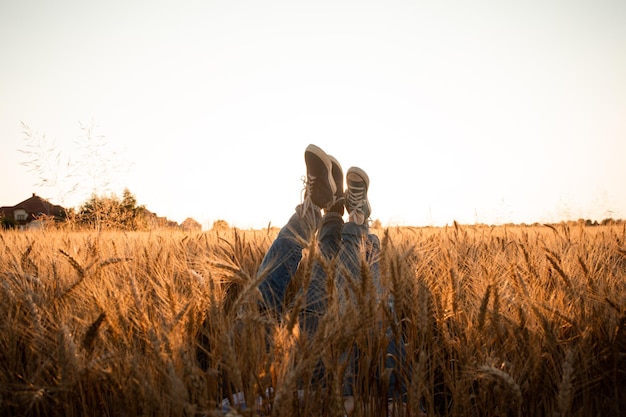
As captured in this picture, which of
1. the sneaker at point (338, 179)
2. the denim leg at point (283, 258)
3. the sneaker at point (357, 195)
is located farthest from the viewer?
the sneaker at point (338, 179)

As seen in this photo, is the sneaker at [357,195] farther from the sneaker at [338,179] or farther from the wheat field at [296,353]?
the wheat field at [296,353]

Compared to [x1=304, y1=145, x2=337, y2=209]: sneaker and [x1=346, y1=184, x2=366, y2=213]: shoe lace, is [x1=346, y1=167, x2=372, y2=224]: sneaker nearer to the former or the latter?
[x1=346, y1=184, x2=366, y2=213]: shoe lace

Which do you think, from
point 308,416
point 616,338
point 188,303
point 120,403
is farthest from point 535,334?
point 120,403

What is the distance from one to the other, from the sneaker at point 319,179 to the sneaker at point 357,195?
18cm

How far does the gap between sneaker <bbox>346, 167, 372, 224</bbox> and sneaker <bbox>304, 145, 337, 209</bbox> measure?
18 centimetres

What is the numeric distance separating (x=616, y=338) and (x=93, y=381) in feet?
4.99

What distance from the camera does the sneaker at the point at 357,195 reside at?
3.05 metres

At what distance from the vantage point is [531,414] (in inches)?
45.8

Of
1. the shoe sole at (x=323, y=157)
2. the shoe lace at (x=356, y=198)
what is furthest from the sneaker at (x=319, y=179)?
the shoe lace at (x=356, y=198)

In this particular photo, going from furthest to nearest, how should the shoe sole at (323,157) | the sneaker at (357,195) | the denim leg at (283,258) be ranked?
1. the shoe sole at (323,157)
2. the sneaker at (357,195)
3. the denim leg at (283,258)

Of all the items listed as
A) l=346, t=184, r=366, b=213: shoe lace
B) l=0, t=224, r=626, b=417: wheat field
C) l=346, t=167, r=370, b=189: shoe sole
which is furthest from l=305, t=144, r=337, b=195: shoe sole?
l=0, t=224, r=626, b=417: wheat field

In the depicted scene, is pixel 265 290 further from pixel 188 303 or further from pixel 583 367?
Result: pixel 583 367

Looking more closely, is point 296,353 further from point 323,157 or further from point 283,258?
point 323,157

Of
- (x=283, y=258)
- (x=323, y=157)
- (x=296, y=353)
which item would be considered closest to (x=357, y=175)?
(x=323, y=157)
